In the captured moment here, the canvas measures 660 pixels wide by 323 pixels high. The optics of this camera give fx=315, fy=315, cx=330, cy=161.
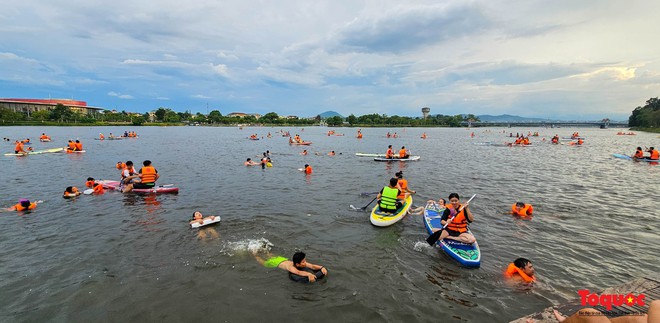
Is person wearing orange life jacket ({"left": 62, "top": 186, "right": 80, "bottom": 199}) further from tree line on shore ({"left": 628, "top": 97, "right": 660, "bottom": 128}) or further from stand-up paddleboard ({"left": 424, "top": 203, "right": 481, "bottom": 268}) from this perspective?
tree line on shore ({"left": 628, "top": 97, "right": 660, "bottom": 128})

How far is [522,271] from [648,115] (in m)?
158

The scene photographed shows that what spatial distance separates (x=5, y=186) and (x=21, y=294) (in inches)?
706

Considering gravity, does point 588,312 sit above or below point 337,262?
above

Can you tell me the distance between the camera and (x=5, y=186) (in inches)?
810

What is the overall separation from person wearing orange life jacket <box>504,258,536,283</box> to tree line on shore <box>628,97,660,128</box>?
14275cm

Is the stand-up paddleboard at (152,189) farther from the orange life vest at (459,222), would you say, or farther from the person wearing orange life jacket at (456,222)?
the orange life vest at (459,222)

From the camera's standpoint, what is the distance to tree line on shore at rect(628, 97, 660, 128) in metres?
109

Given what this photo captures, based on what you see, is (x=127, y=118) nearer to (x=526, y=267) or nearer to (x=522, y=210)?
(x=522, y=210)

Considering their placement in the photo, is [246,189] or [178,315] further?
[246,189]

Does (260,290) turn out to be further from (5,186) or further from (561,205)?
(5,186)

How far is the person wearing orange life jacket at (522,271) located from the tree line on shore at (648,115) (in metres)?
143

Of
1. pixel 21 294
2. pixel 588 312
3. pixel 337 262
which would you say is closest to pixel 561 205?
pixel 337 262
